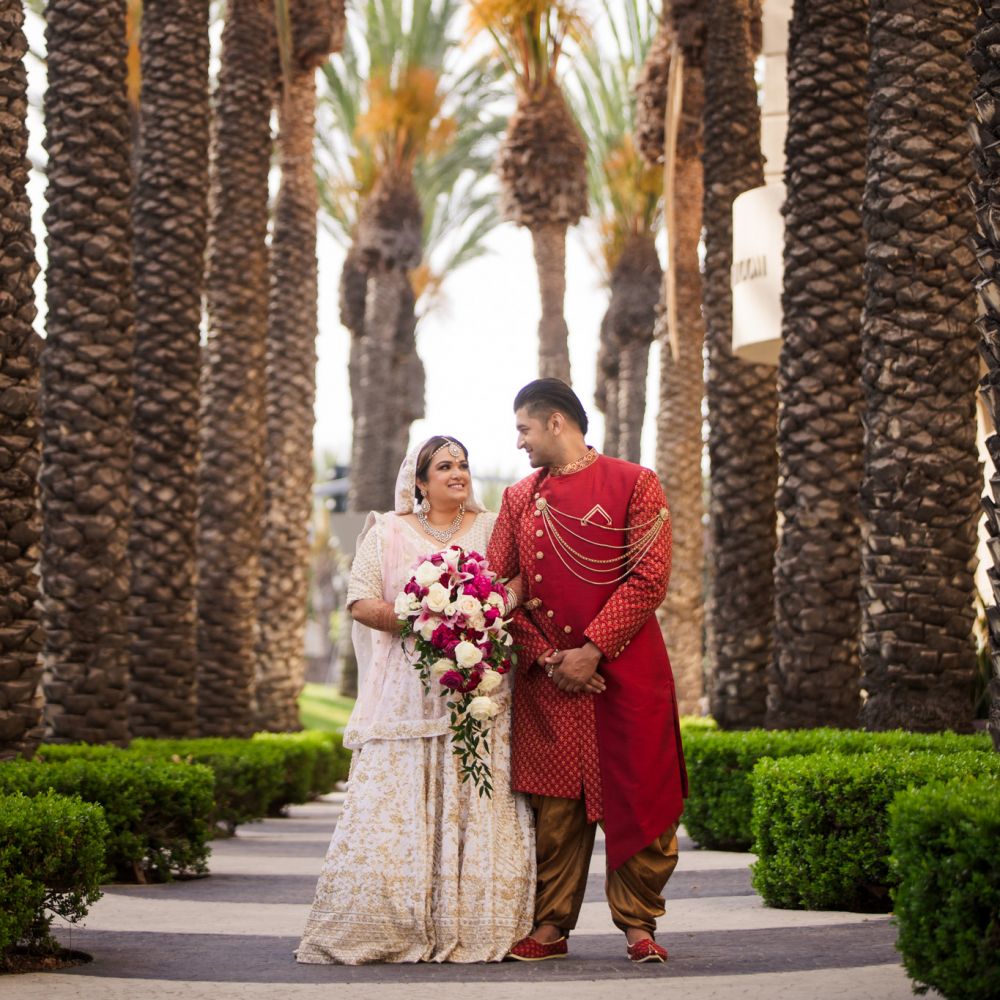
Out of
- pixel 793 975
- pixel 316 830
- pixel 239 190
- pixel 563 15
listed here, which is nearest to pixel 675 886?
pixel 793 975

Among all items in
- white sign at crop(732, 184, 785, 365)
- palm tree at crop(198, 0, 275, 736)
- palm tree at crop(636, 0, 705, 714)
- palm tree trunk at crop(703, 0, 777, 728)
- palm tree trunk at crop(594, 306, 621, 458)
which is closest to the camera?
white sign at crop(732, 184, 785, 365)

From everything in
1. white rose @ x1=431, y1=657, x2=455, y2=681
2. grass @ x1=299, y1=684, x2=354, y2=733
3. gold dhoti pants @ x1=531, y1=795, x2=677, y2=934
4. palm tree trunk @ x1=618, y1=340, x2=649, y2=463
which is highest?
palm tree trunk @ x1=618, y1=340, x2=649, y2=463

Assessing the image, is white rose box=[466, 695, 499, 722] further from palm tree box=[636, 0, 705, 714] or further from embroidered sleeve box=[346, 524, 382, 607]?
palm tree box=[636, 0, 705, 714]

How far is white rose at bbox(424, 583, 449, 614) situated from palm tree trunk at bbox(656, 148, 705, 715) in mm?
16521

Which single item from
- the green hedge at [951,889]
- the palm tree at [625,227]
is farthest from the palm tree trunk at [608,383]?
the green hedge at [951,889]

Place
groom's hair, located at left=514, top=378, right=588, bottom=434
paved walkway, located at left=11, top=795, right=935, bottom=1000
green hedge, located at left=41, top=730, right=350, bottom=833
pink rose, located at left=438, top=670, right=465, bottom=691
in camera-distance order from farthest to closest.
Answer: green hedge, located at left=41, top=730, right=350, bottom=833, groom's hair, located at left=514, top=378, right=588, bottom=434, pink rose, located at left=438, top=670, right=465, bottom=691, paved walkway, located at left=11, top=795, right=935, bottom=1000

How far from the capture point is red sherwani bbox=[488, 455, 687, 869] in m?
7.52

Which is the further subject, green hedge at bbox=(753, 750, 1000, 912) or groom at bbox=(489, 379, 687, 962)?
green hedge at bbox=(753, 750, 1000, 912)

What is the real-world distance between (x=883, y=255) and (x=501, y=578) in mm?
4169

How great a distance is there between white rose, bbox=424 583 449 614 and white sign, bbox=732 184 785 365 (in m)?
8.86

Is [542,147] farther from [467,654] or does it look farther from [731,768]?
[467,654]

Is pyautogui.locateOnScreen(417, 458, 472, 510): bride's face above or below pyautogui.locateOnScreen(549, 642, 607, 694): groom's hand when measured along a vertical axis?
above

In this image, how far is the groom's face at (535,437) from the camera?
7910 mm

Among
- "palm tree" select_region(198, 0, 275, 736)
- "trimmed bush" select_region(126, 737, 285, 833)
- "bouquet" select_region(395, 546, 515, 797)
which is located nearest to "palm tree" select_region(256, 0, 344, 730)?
"palm tree" select_region(198, 0, 275, 736)
